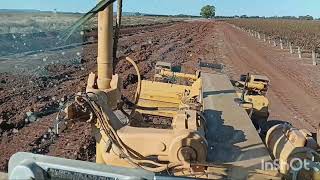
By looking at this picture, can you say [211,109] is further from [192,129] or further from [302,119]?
[302,119]

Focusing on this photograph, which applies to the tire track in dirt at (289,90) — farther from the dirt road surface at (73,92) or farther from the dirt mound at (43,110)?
the dirt mound at (43,110)

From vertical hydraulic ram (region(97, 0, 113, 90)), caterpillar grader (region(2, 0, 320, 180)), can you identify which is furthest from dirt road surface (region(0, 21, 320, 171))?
caterpillar grader (region(2, 0, 320, 180))

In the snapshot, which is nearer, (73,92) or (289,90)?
(73,92)

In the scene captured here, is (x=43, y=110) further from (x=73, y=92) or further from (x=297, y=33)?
(x=297, y=33)

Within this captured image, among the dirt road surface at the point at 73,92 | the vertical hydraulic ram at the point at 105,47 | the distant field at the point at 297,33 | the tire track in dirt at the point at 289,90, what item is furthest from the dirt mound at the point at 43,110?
the distant field at the point at 297,33

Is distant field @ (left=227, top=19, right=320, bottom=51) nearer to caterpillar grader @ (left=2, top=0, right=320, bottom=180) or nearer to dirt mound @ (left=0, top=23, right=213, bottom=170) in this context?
dirt mound @ (left=0, top=23, right=213, bottom=170)

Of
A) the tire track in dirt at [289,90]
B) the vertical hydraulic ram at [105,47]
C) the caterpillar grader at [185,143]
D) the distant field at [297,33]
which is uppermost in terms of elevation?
the vertical hydraulic ram at [105,47]

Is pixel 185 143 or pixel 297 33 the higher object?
pixel 185 143

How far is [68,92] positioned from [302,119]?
255 inches

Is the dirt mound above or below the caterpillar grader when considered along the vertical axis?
below

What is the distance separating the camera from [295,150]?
4125 mm

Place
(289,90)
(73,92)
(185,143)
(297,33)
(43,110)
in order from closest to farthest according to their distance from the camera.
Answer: (185,143) → (43,110) → (73,92) → (289,90) → (297,33)

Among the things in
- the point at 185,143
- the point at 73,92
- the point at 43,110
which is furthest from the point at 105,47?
the point at 73,92

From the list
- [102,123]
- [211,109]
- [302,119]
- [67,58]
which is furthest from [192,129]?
[67,58]
